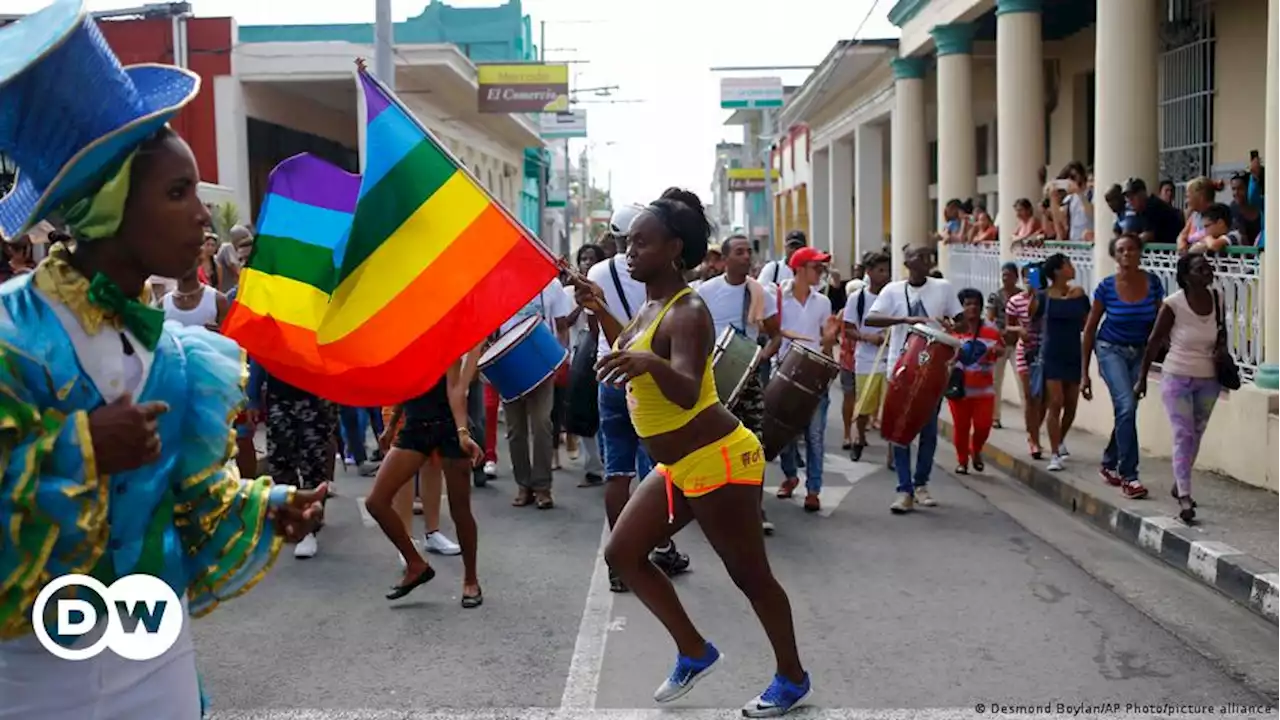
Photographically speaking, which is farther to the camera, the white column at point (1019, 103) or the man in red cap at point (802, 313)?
the white column at point (1019, 103)

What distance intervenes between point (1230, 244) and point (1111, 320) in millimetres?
1891

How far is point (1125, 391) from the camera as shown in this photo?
29.3 feet

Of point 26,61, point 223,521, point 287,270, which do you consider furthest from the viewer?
point 287,270

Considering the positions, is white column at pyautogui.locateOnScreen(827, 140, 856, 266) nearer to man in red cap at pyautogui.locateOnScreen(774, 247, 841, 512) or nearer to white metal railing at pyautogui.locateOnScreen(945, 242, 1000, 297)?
white metal railing at pyautogui.locateOnScreen(945, 242, 1000, 297)

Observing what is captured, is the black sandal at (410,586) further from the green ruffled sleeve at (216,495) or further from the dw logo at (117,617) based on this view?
the dw logo at (117,617)

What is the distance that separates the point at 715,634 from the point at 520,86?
2094 cm

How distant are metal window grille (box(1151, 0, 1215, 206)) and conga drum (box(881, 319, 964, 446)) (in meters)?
7.36

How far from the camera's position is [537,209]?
5456 cm

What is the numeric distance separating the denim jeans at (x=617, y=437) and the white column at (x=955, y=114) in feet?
40.5

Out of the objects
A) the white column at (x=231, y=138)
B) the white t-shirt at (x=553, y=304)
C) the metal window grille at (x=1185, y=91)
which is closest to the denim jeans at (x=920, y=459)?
the white t-shirt at (x=553, y=304)

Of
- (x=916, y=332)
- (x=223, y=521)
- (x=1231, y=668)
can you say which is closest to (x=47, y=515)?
(x=223, y=521)

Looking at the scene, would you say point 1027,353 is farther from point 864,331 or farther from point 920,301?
point 920,301

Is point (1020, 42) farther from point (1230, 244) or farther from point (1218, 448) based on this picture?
point (1218, 448)

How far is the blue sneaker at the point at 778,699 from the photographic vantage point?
15.5 feet
